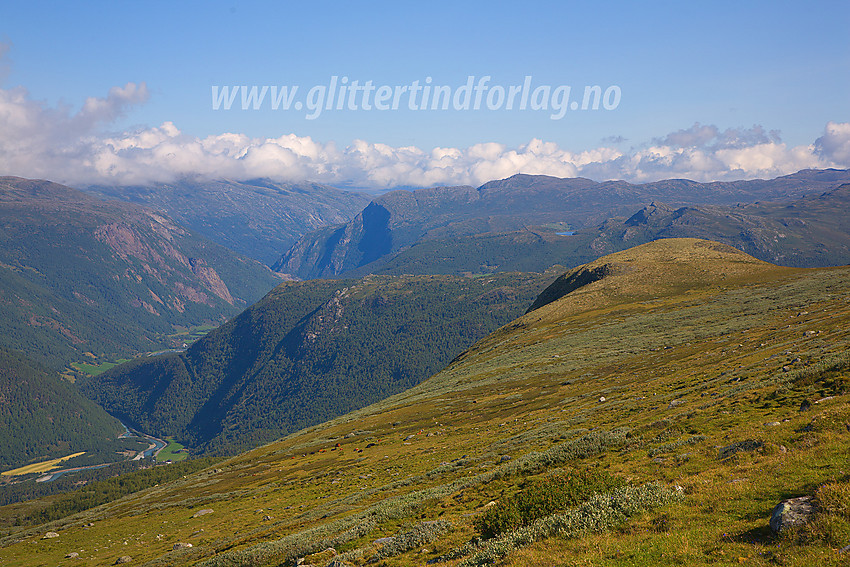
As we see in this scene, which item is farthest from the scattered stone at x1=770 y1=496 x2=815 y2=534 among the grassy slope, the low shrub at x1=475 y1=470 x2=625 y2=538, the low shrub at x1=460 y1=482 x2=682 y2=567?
the low shrub at x1=475 y1=470 x2=625 y2=538

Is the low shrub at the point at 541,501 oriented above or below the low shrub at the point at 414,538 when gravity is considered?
above

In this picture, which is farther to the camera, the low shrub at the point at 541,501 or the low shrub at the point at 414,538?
the low shrub at the point at 414,538

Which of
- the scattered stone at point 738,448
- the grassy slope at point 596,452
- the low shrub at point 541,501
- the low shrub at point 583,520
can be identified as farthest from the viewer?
the scattered stone at point 738,448

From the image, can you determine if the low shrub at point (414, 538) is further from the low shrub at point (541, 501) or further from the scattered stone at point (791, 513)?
the scattered stone at point (791, 513)

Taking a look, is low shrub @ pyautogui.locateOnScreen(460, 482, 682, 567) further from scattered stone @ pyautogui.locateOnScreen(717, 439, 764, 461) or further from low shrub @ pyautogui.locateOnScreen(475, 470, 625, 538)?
scattered stone @ pyautogui.locateOnScreen(717, 439, 764, 461)

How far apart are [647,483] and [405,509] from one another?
49.6ft

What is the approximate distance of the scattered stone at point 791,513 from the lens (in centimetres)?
1432

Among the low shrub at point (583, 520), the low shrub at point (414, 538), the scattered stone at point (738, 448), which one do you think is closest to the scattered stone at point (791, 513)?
the low shrub at point (583, 520)

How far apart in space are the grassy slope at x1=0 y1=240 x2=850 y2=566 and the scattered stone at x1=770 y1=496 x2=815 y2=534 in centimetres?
54

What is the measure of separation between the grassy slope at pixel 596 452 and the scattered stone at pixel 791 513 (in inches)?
21.4

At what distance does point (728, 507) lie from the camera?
1731 centimetres

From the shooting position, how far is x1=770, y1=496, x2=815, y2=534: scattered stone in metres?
14.3

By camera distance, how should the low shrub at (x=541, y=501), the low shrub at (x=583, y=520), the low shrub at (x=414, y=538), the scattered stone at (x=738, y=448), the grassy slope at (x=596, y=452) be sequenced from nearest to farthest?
the grassy slope at (x=596, y=452) → the low shrub at (x=583, y=520) → the low shrub at (x=541, y=501) → the scattered stone at (x=738, y=448) → the low shrub at (x=414, y=538)

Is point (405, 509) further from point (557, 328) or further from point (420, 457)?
point (557, 328)
